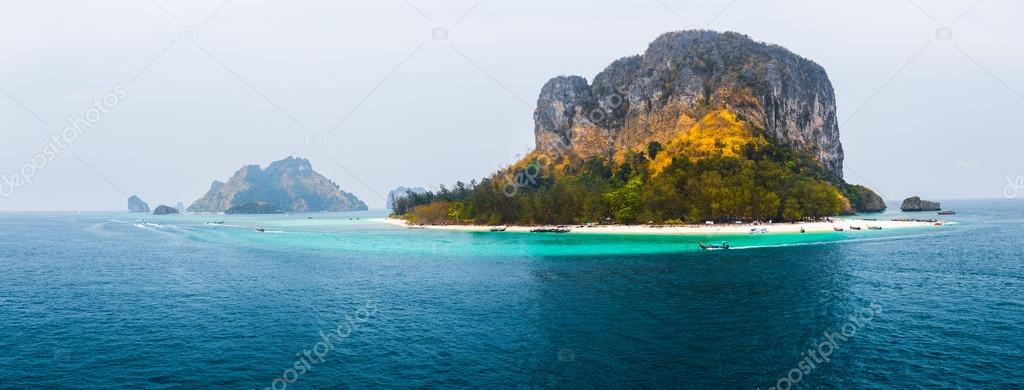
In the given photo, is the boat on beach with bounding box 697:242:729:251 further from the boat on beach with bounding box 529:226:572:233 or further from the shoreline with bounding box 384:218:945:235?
the boat on beach with bounding box 529:226:572:233

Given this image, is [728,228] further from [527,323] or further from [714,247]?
[527,323]

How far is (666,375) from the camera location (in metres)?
36.3

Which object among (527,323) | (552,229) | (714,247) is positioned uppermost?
(552,229)

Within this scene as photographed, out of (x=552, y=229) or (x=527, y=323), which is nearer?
(x=527, y=323)

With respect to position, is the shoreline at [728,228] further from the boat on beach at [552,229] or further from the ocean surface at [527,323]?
the ocean surface at [527,323]

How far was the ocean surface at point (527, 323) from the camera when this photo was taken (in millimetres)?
36969

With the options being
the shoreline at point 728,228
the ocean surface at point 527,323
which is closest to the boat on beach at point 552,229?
the shoreline at point 728,228

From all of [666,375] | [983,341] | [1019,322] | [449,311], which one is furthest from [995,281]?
[449,311]

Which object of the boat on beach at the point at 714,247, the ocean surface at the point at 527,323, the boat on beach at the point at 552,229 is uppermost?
the boat on beach at the point at 552,229

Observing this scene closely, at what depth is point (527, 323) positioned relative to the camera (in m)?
51.3

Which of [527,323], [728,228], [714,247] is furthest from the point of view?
[728,228]

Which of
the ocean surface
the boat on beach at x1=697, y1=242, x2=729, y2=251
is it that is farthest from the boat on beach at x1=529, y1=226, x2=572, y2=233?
the ocean surface

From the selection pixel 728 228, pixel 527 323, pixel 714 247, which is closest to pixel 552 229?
pixel 728 228

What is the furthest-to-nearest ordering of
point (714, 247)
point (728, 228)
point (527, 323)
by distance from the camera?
point (728, 228), point (714, 247), point (527, 323)
